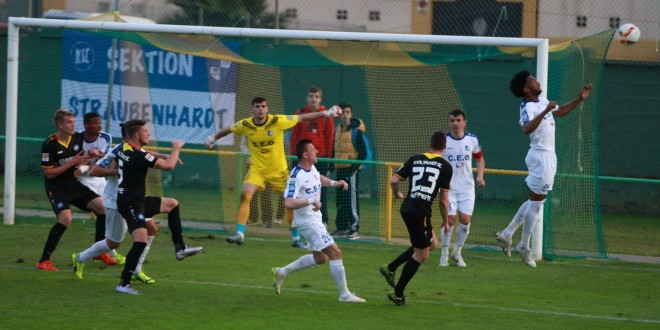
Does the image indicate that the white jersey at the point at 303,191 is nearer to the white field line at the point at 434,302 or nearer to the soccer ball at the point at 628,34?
the white field line at the point at 434,302

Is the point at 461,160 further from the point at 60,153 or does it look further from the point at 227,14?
the point at 227,14

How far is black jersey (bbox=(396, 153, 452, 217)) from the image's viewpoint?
1040 centimetres

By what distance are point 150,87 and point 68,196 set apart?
476 centimetres

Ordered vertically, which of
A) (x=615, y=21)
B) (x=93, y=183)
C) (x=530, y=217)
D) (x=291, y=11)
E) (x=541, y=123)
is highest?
(x=291, y=11)

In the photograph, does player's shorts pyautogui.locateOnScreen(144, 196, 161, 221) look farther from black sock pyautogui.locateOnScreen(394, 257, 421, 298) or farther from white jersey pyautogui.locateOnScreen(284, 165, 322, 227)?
black sock pyautogui.locateOnScreen(394, 257, 421, 298)

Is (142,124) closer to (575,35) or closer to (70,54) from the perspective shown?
(70,54)

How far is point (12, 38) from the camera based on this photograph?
16.3 metres

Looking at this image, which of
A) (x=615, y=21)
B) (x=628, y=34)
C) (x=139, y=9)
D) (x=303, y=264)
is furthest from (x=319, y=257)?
(x=139, y=9)

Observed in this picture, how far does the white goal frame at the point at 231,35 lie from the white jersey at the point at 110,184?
437cm

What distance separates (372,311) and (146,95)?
8.61 m

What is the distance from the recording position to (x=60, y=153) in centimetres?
1266

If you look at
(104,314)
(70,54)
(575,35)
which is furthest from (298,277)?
(575,35)

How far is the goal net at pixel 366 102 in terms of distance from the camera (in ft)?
48.3

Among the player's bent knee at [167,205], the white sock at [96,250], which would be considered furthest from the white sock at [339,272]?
the white sock at [96,250]
